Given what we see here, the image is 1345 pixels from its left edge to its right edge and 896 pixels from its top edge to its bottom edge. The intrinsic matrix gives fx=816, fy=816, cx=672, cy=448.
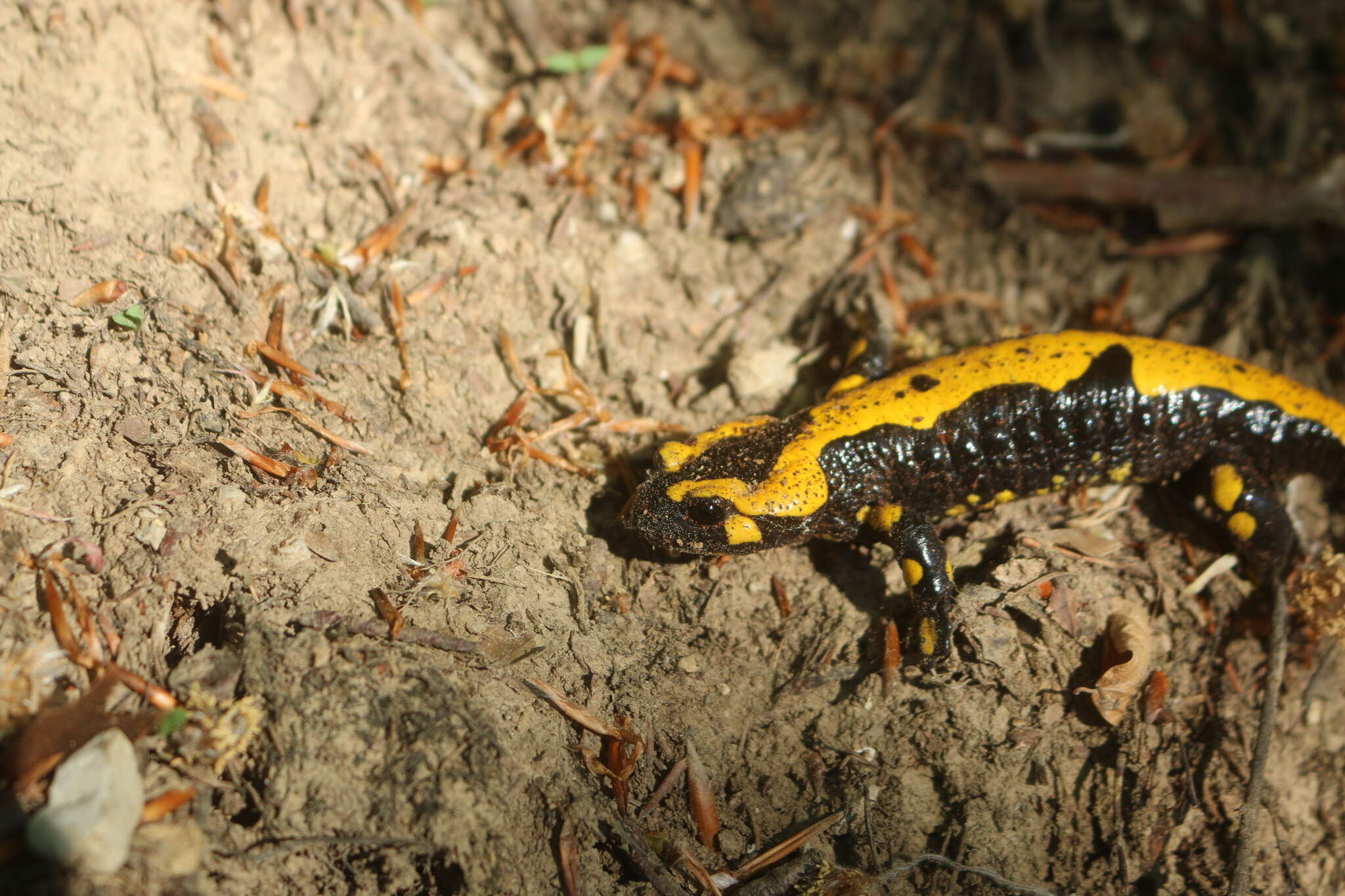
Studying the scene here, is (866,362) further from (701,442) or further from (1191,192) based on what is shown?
(1191,192)

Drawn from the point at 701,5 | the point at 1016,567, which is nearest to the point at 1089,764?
the point at 1016,567

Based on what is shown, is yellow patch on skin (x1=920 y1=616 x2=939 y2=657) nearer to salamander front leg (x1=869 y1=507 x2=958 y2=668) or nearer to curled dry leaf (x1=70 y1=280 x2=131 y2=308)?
salamander front leg (x1=869 y1=507 x2=958 y2=668)

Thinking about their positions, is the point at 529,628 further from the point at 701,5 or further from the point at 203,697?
the point at 701,5

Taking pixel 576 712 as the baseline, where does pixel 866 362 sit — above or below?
above

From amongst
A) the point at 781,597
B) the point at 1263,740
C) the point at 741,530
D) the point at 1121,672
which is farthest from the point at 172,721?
the point at 1263,740

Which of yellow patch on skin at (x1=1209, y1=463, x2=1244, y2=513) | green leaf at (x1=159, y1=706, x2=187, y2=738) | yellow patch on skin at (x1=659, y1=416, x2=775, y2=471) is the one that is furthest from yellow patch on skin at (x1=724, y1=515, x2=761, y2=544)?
yellow patch on skin at (x1=1209, y1=463, x2=1244, y2=513)

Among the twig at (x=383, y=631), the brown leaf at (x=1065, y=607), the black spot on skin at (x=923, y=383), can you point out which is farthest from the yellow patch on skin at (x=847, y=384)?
the twig at (x=383, y=631)

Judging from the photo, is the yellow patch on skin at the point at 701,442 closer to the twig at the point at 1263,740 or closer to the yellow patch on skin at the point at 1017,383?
the yellow patch on skin at the point at 1017,383
